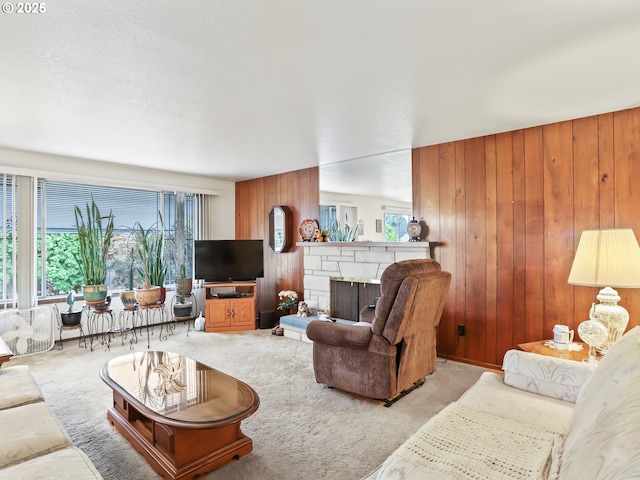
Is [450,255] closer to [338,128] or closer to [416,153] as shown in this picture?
[416,153]

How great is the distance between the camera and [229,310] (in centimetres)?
536

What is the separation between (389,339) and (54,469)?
2.07 m

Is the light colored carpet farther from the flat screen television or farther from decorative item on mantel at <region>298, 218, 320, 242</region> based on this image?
decorative item on mantel at <region>298, 218, 320, 242</region>

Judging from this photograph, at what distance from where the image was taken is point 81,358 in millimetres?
4008

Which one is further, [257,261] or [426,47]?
[257,261]

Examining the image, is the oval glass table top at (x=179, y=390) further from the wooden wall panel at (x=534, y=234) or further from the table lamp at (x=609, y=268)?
the wooden wall panel at (x=534, y=234)

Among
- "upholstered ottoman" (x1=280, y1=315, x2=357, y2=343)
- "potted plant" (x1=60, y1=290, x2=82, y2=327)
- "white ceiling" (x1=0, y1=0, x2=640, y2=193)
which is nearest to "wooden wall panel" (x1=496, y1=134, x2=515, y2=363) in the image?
"white ceiling" (x1=0, y1=0, x2=640, y2=193)

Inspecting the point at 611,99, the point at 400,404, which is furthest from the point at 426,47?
the point at 400,404

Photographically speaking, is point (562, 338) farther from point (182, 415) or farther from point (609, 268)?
point (182, 415)

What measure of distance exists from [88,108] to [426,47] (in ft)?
8.68

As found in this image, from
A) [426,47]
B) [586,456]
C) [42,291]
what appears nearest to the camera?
[586,456]

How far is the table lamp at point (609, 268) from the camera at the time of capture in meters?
2.19

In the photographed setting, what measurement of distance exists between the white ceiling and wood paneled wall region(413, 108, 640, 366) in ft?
0.82

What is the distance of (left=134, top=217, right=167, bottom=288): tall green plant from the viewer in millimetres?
5062
